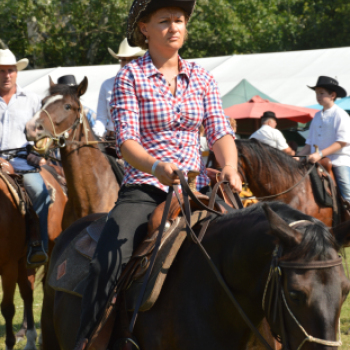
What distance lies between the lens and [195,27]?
29.8 metres

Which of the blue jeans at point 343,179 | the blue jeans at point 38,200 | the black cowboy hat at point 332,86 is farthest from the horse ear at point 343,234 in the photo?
the black cowboy hat at point 332,86

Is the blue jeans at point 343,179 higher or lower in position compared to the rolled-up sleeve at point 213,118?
lower

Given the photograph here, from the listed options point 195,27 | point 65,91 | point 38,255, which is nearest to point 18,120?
point 65,91

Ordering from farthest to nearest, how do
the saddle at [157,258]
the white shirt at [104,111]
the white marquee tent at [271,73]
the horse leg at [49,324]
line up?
the white marquee tent at [271,73] < the white shirt at [104,111] < the horse leg at [49,324] < the saddle at [157,258]

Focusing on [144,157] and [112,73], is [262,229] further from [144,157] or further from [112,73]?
[112,73]

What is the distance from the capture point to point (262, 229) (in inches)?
95.6

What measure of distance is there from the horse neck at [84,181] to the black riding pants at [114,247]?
332cm

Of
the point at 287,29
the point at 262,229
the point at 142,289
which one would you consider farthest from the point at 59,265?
the point at 287,29

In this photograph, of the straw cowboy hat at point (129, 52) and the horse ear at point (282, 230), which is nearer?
the horse ear at point (282, 230)

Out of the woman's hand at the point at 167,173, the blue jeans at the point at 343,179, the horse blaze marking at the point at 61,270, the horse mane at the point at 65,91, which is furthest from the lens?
the blue jeans at the point at 343,179

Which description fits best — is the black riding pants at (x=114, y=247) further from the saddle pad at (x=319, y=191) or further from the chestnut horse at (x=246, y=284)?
the saddle pad at (x=319, y=191)

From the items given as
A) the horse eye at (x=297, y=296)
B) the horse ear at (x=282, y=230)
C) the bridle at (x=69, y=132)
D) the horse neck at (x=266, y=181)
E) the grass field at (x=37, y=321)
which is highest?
the horse ear at (x=282, y=230)

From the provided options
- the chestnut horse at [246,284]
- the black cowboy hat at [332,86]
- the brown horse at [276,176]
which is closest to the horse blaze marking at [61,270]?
the chestnut horse at [246,284]

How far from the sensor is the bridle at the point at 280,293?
2123 millimetres
